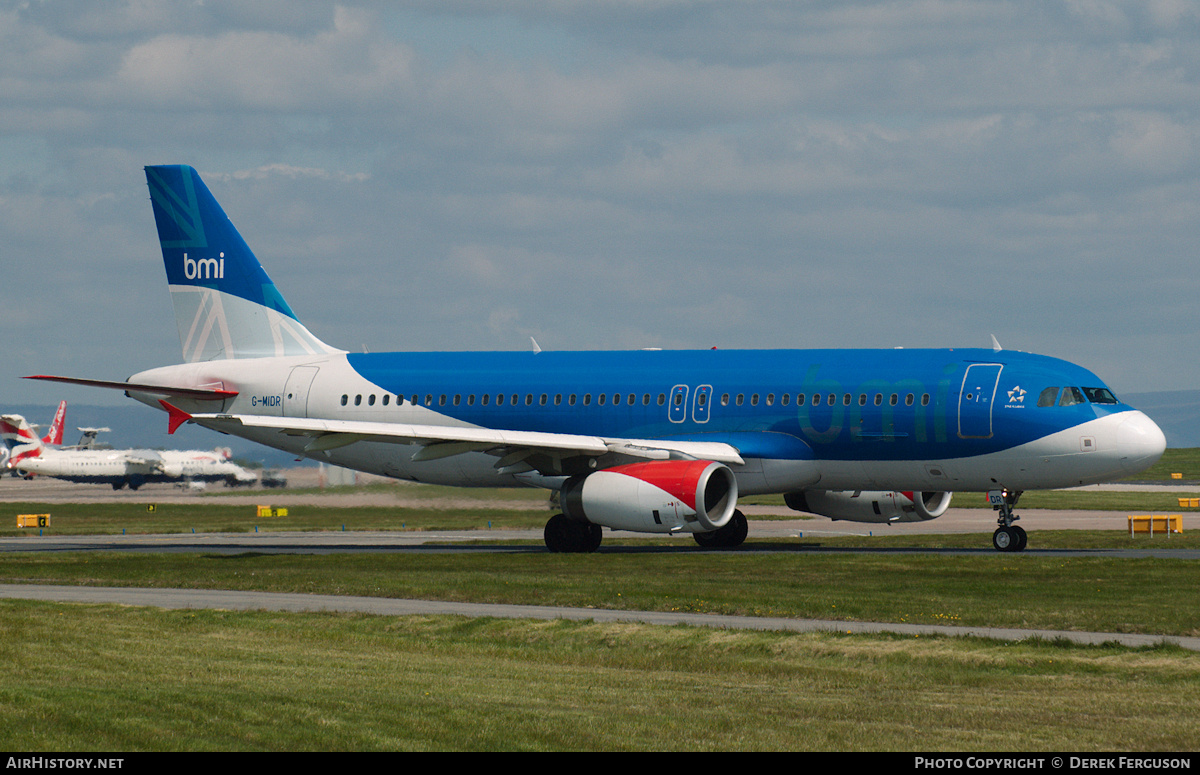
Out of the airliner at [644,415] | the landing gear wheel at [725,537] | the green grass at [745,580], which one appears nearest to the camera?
the green grass at [745,580]

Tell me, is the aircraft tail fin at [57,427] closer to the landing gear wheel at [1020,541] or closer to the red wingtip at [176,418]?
the red wingtip at [176,418]

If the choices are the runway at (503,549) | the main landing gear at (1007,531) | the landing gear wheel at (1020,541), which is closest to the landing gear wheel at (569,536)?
the runway at (503,549)

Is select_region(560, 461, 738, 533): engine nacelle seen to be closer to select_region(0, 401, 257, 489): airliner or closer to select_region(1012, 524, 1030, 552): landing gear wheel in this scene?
select_region(1012, 524, 1030, 552): landing gear wheel

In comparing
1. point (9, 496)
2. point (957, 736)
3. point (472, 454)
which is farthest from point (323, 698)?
point (9, 496)

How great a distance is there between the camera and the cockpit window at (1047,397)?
35.9 m

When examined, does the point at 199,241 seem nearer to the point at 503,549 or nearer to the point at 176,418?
the point at 176,418

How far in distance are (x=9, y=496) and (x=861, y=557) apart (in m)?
78.7

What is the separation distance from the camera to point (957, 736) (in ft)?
43.5

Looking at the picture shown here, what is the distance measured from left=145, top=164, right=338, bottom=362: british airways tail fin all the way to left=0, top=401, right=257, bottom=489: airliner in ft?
241

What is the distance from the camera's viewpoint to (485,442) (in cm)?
3747

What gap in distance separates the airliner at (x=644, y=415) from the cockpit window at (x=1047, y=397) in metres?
0.03
